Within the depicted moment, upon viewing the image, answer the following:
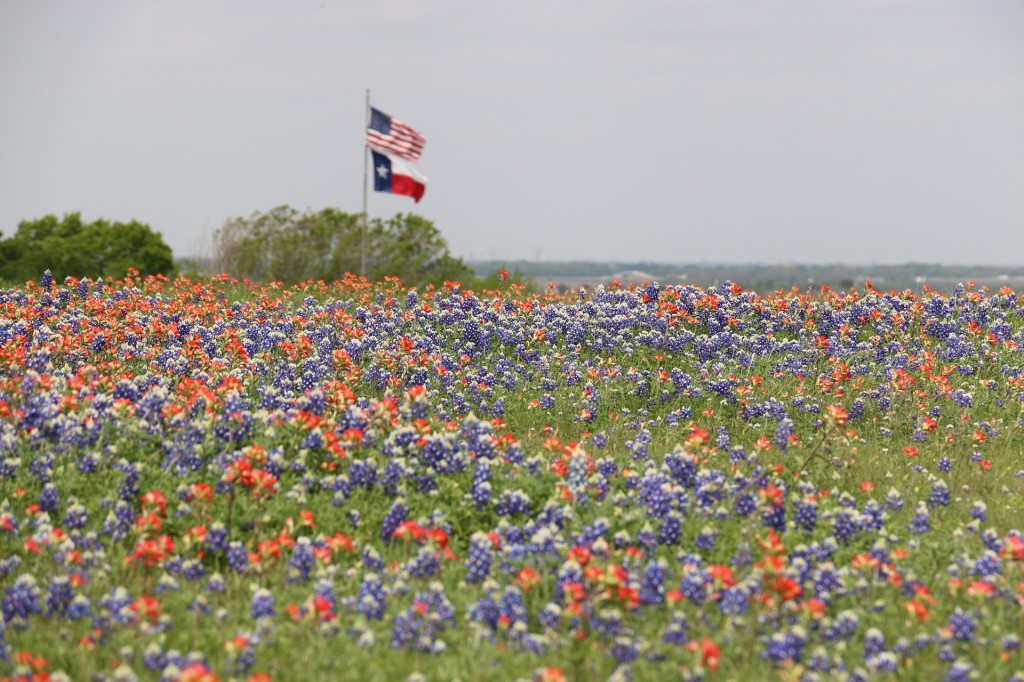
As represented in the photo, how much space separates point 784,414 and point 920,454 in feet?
4.25

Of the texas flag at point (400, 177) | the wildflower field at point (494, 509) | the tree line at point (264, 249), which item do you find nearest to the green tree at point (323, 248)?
the tree line at point (264, 249)

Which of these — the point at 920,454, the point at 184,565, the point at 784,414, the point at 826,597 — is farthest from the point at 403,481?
the point at 920,454

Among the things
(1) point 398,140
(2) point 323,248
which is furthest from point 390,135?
(2) point 323,248

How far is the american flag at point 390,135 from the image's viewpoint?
29375 millimetres

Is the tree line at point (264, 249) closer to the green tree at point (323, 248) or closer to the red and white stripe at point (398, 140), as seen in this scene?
the green tree at point (323, 248)

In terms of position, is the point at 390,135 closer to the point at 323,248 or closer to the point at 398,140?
the point at 398,140

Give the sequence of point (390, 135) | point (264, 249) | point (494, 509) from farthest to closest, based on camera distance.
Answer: point (264, 249) → point (390, 135) → point (494, 509)

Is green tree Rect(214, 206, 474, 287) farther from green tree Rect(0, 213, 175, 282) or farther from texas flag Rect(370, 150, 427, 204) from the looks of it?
texas flag Rect(370, 150, 427, 204)

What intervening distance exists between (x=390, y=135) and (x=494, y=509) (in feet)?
78.4

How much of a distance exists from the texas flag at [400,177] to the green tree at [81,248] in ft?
80.1

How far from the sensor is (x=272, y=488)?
665cm

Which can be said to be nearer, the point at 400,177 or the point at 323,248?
the point at 400,177

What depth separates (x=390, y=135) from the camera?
2948 centimetres

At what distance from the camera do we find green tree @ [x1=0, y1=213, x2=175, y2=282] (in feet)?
163
